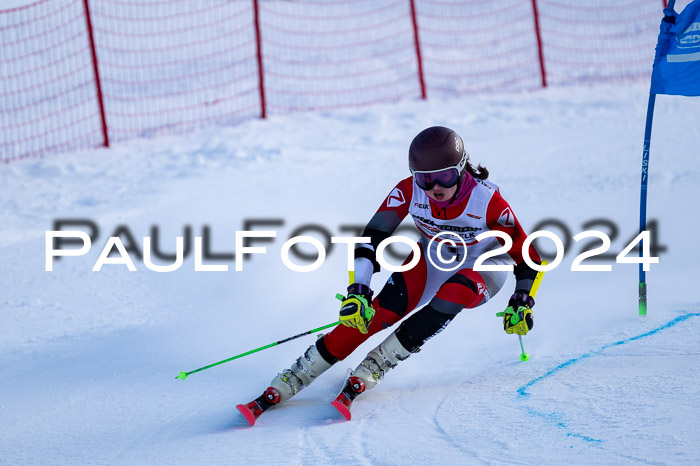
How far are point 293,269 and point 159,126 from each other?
4951 mm

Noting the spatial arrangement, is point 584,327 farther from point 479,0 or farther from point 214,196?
point 479,0

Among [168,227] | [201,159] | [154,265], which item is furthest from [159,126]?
[154,265]

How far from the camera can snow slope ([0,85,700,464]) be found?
3385mm

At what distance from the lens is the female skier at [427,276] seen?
372 centimetres

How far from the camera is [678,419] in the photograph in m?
3.21

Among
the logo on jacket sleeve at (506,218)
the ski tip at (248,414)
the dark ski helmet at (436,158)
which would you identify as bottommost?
the ski tip at (248,414)

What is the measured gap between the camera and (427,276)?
4137 millimetres

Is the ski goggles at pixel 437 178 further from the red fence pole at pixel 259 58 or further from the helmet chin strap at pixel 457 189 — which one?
the red fence pole at pixel 259 58

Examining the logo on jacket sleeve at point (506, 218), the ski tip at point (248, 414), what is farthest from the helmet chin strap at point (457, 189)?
the ski tip at point (248, 414)

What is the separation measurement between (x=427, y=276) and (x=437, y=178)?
0.61 metres

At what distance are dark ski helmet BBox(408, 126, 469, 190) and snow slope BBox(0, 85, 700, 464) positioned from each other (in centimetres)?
102

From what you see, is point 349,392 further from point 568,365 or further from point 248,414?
point 568,365

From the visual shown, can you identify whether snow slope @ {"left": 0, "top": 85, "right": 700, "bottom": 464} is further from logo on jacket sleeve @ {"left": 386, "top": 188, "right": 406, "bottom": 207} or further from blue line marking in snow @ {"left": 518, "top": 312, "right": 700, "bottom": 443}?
logo on jacket sleeve @ {"left": 386, "top": 188, "right": 406, "bottom": 207}

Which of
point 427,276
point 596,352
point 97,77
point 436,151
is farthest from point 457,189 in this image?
point 97,77
